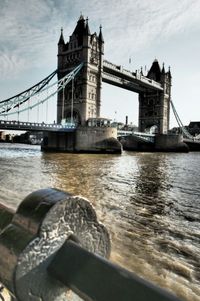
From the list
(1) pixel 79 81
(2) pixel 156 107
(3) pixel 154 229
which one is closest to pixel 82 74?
(1) pixel 79 81

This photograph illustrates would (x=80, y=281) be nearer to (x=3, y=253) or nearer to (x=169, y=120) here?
(x=3, y=253)

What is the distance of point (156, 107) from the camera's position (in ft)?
242

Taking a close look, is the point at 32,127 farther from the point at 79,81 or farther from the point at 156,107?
the point at 156,107

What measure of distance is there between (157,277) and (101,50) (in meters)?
53.7

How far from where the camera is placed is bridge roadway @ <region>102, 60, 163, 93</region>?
186ft

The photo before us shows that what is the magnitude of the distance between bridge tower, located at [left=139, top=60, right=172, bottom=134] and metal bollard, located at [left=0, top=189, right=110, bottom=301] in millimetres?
71998

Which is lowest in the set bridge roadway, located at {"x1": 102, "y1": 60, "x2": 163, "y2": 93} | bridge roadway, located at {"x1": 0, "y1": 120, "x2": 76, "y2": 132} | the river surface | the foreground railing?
the river surface

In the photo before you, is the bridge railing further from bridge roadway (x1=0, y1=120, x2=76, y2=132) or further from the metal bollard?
the metal bollard

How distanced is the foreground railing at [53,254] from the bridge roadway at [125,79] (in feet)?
184

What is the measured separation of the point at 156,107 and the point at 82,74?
28.3 metres

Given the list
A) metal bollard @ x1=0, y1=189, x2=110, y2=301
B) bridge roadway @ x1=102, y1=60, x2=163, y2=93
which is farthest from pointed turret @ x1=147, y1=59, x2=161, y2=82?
metal bollard @ x1=0, y1=189, x2=110, y2=301

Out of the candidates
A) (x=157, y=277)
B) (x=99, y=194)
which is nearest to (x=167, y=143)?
(x=99, y=194)

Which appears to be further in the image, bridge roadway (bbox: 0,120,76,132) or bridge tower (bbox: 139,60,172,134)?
bridge tower (bbox: 139,60,172,134)

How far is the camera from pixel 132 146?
217ft
